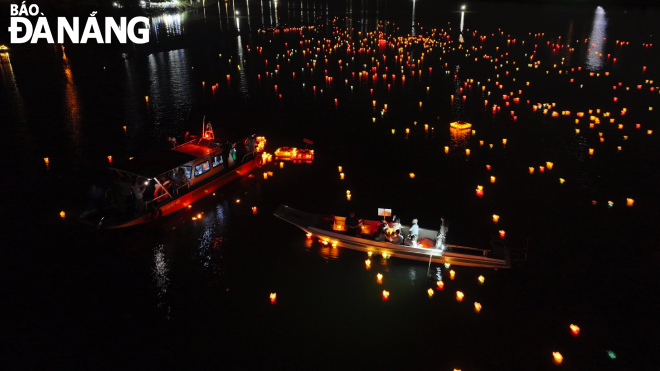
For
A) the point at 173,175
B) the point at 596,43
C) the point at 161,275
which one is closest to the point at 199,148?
the point at 173,175

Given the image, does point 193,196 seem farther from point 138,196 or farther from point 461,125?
point 461,125

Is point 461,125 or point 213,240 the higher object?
point 461,125

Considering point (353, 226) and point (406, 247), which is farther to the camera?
point (353, 226)

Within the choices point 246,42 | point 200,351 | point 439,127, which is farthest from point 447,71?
point 200,351

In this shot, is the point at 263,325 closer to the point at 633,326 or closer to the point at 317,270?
the point at 317,270

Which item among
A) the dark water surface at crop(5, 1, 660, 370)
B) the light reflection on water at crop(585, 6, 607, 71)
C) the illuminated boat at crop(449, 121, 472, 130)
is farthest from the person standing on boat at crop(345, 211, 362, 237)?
the light reflection on water at crop(585, 6, 607, 71)
